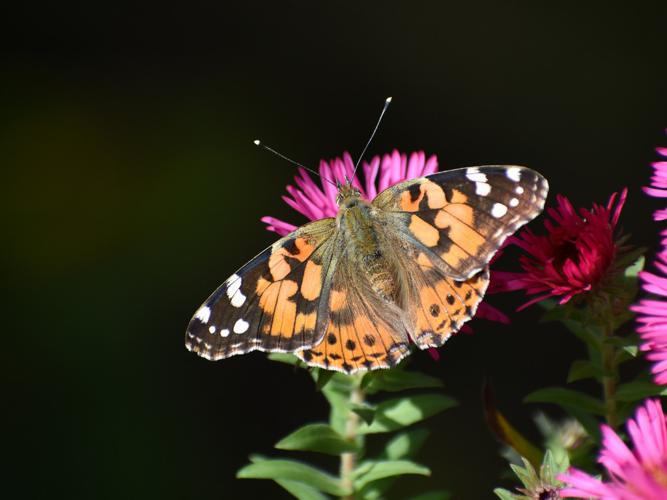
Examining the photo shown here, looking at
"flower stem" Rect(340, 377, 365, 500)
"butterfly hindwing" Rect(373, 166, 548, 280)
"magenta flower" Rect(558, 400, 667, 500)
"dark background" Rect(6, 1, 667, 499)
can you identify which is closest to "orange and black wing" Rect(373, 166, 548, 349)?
"butterfly hindwing" Rect(373, 166, 548, 280)

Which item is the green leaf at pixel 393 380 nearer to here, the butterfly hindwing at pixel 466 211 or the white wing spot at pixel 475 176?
the butterfly hindwing at pixel 466 211

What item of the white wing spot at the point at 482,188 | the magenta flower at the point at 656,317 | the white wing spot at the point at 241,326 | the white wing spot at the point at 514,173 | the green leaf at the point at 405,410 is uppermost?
the white wing spot at the point at 514,173

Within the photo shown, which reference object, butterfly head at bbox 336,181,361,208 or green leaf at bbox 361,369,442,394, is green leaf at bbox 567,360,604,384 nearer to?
green leaf at bbox 361,369,442,394

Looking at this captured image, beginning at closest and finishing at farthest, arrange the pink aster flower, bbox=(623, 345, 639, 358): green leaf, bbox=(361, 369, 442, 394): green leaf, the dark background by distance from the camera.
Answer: bbox=(623, 345, 639, 358): green leaf < bbox=(361, 369, 442, 394): green leaf < the pink aster flower < the dark background

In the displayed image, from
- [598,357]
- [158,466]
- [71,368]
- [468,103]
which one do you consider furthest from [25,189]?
[598,357]

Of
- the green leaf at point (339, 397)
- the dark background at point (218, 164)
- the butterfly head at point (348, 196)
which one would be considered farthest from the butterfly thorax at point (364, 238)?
the dark background at point (218, 164)

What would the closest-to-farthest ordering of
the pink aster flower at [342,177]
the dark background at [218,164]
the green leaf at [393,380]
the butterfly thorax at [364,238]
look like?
the green leaf at [393,380] → the butterfly thorax at [364,238] → the pink aster flower at [342,177] → the dark background at [218,164]
